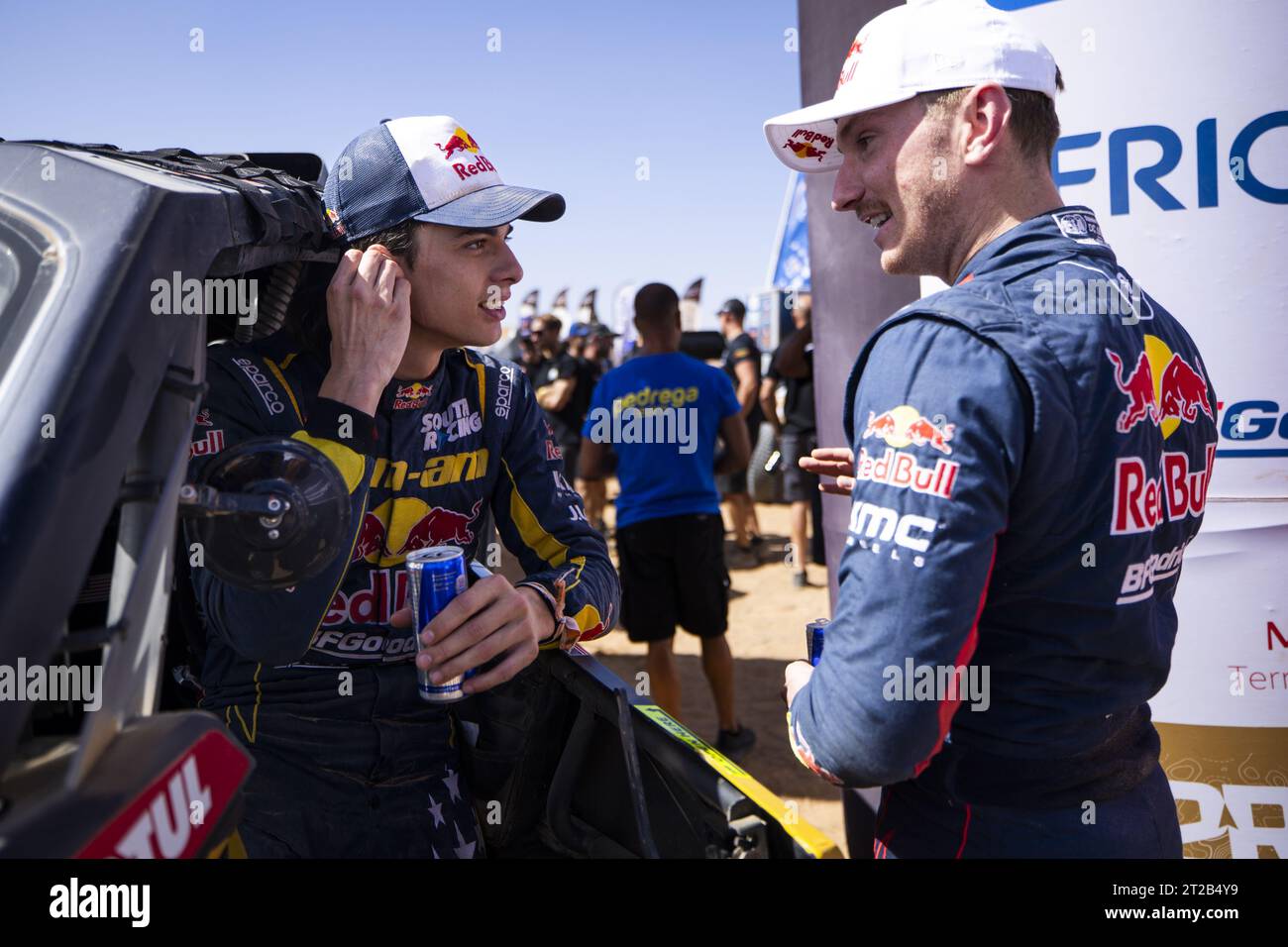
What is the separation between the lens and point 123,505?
107 cm

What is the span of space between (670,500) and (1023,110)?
151 inches

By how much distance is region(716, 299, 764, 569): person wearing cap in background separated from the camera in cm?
910

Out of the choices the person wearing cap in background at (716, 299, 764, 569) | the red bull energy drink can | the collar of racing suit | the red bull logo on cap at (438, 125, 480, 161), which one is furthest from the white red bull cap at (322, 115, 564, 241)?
the person wearing cap in background at (716, 299, 764, 569)

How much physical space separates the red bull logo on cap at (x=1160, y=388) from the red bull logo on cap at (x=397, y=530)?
138 centimetres

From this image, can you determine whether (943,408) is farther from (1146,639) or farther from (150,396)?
(150,396)

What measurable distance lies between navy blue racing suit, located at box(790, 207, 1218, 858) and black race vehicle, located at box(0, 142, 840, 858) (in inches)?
9.9

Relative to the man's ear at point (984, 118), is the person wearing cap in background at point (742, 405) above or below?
below

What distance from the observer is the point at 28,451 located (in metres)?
0.94

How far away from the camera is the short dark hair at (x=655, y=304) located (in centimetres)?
536

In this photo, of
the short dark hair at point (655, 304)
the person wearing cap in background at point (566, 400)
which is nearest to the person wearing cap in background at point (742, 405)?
the person wearing cap in background at point (566, 400)

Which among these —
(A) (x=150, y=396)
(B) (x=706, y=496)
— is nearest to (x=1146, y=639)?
(A) (x=150, y=396)

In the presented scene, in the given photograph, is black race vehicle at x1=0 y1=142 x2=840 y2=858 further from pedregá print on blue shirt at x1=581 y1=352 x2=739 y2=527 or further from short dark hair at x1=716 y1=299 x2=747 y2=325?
short dark hair at x1=716 y1=299 x2=747 y2=325

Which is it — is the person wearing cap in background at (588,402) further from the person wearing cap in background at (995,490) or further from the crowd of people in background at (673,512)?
the person wearing cap in background at (995,490)

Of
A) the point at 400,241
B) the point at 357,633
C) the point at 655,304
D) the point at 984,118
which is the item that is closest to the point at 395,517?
the point at 357,633
